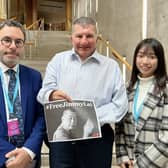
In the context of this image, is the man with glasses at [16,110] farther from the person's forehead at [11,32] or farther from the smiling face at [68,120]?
the smiling face at [68,120]

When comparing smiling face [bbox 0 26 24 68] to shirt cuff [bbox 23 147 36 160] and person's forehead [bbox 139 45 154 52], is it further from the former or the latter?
person's forehead [bbox 139 45 154 52]

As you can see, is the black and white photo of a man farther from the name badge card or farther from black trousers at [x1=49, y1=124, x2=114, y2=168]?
the name badge card

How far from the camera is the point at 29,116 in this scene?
210cm

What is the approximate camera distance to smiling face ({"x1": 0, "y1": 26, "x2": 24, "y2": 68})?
80.2 inches

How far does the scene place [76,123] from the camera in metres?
2.05

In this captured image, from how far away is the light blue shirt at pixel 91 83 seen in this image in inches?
82.0

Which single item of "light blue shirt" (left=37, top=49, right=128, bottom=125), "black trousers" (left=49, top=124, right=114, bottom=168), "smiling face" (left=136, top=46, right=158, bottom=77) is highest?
"smiling face" (left=136, top=46, right=158, bottom=77)

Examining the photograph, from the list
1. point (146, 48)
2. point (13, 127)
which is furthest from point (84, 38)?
point (13, 127)

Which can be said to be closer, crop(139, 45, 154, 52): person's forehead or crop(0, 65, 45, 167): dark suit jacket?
crop(0, 65, 45, 167): dark suit jacket

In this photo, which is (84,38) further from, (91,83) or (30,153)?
(30,153)

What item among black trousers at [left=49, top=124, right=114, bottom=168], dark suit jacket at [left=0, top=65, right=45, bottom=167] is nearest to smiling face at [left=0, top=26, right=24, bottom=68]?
dark suit jacket at [left=0, top=65, right=45, bottom=167]

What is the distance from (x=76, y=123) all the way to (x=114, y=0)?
734 cm

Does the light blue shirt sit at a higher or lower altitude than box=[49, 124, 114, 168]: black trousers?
higher

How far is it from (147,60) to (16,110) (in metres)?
0.82
